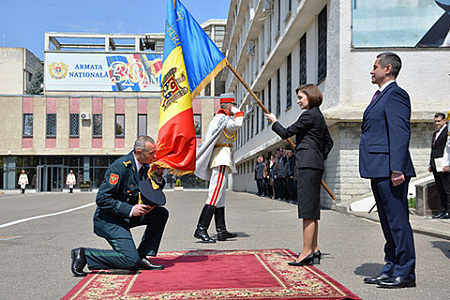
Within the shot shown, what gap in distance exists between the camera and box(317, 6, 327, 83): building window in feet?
55.8

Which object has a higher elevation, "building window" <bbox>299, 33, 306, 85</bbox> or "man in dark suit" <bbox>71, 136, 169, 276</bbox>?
"building window" <bbox>299, 33, 306, 85</bbox>

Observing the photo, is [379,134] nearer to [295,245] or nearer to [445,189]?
[295,245]

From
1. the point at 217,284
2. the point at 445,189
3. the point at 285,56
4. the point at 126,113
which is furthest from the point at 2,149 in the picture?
the point at 217,284

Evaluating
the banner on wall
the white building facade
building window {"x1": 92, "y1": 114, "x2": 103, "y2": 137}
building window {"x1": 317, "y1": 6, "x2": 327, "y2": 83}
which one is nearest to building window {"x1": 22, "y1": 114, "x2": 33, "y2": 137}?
building window {"x1": 92, "y1": 114, "x2": 103, "y2": 137}

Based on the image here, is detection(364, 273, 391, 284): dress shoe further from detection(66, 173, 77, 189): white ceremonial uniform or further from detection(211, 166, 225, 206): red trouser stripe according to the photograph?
detection(66, 173, 77, 189): white ceremonial uniform

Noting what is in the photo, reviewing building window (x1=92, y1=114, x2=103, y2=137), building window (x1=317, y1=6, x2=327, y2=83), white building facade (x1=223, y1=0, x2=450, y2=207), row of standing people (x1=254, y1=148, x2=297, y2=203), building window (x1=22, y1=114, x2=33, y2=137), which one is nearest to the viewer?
white building facade (x1=223, y1=0, x2=450, y2=207)

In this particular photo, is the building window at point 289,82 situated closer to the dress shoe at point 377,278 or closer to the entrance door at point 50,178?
the dress shoe at point 377,278

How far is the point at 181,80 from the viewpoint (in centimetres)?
681

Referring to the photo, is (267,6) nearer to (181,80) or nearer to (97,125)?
(181,80)

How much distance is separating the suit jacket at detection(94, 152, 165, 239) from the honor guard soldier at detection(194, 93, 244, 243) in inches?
90.8

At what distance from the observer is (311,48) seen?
754 inches

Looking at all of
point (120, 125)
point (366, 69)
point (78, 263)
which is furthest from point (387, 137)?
point (120, 125)

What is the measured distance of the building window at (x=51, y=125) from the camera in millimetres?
46281

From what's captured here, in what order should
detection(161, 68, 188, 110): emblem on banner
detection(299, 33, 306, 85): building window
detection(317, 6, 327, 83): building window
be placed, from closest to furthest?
detection(161, 68, 188, 110): emblem on banner < detection(317, 6, 327, 83): building window < detection(299, 33, 306, 85): building window
